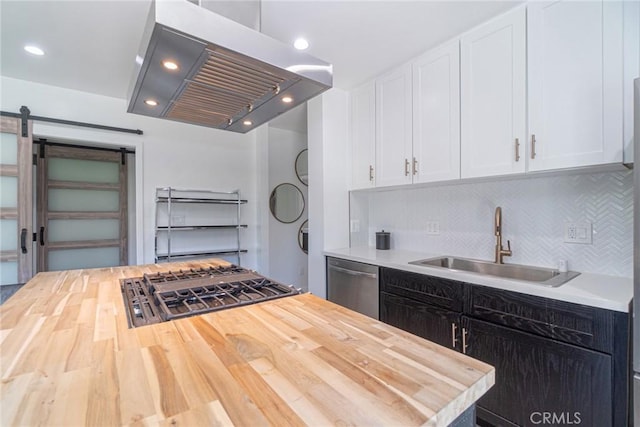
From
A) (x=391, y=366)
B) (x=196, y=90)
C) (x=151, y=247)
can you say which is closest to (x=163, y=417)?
(x=391, y=366)

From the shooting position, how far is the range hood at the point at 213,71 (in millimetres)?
910

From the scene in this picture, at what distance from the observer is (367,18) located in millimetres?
1790

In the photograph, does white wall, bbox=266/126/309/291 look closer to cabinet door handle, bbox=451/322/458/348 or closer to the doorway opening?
the doorway opening

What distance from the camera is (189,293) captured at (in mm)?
1270

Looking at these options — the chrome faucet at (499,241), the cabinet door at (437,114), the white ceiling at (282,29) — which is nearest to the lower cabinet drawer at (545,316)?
the chrome faucet at (499,241)

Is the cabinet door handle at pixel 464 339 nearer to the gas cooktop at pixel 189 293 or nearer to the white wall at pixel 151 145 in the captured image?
the gas cooktop at pixel 189 293

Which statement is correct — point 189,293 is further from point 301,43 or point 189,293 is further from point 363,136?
point 363,136

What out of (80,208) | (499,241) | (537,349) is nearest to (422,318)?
(537,349)

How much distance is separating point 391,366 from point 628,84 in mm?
1746

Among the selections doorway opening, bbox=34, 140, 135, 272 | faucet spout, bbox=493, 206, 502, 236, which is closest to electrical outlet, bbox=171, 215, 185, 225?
doorway opening, bbox=34, 140, 135, 272

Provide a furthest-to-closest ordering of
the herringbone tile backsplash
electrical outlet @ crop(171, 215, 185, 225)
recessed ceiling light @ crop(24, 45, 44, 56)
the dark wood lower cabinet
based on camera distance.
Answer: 1. electrical outlet @ crop(171, 215, 185, 225)
2. recessed ceiling light @ crop(24, 45, 44, 56)
3. the herringbone tile backsplash
4. the dark wood lower cabinet

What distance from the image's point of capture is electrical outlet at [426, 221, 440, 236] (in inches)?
96.7

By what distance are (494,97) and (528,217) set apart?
32.7 inches

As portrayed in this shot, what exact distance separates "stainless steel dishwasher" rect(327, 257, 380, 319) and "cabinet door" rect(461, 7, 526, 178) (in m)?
1.03
